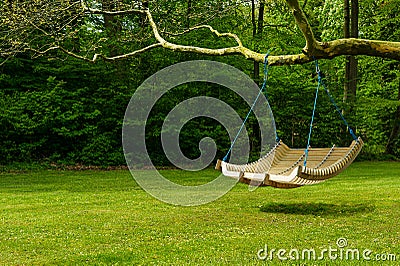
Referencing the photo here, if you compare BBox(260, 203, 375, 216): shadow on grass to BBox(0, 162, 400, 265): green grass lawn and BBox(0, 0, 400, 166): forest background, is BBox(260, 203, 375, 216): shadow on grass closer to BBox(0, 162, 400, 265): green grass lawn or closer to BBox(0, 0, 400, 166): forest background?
BBox(0, 162, 400, 265): green grass lawn

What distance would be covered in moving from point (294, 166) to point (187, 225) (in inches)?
77.9

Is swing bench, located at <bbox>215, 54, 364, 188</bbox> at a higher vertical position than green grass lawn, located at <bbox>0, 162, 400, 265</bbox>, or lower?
higher

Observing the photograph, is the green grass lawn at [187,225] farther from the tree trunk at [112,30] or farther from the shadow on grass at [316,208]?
the tree trunk at [112,30]

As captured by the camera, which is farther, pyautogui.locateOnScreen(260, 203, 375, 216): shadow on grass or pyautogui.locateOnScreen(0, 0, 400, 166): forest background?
pyautogui.locateOnScreen(0, 0, 400, 166): forest background

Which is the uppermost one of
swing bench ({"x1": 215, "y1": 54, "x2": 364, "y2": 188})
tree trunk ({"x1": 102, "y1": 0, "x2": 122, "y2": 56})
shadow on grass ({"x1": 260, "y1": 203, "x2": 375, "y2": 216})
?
tree trunk ({"x1": 102, "y1": 0, "x2": 122, "y2": 56})

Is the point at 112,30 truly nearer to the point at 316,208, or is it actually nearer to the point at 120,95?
the point at 120,95

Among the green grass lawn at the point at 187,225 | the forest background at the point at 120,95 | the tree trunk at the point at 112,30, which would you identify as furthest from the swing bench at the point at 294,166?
the tree trunk at the point at 112,30

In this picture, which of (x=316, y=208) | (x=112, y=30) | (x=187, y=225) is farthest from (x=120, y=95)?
(x=187, y=225)

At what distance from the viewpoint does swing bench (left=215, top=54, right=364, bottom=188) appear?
6.19 metres

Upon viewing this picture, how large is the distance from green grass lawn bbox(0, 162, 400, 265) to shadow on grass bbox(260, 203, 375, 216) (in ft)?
0.04

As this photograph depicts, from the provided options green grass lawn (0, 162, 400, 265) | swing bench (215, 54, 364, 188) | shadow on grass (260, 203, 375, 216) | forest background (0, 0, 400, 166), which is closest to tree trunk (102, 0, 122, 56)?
forest background (0, 0, 400, 166)

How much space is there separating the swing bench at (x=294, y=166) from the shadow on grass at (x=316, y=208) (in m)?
0.48

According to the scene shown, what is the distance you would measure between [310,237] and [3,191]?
5.74 metres

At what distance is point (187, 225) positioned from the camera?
601 cm
